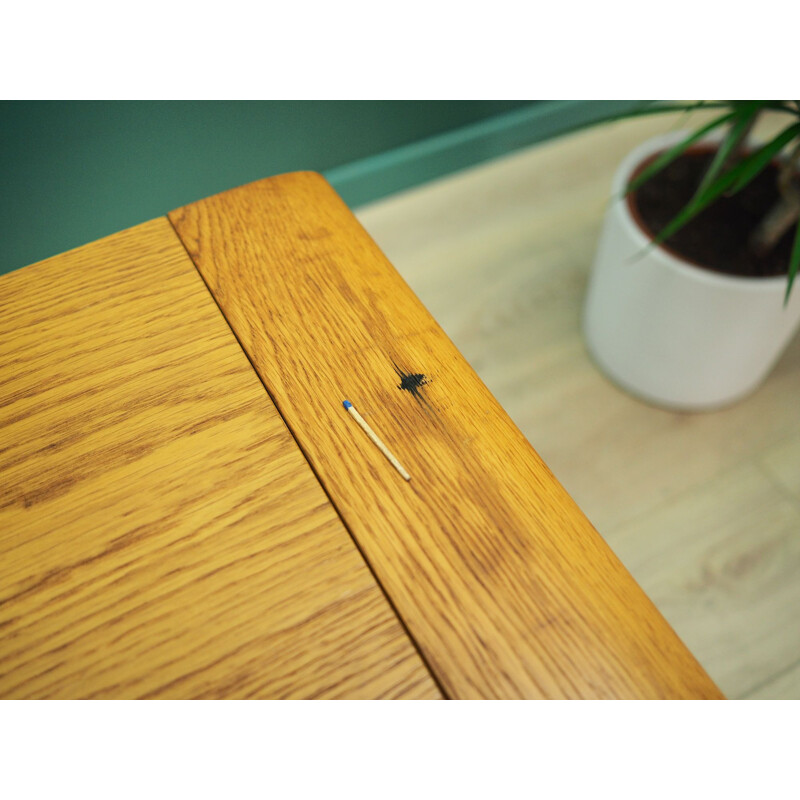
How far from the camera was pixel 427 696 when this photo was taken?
298mm

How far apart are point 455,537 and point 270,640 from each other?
11cm

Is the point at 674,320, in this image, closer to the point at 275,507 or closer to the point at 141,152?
the point at 275,507

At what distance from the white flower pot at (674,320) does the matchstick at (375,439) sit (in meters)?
0.65

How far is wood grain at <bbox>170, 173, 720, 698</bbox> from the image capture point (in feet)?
1.01

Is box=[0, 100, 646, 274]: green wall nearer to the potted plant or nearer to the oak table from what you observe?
the potted plant

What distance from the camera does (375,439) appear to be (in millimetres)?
373

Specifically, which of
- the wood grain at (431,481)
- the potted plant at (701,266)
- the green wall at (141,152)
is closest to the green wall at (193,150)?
the green wall at (141,152)

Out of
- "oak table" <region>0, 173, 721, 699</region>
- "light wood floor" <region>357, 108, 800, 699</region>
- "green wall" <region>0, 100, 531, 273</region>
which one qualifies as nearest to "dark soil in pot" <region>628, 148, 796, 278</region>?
"light wood floor" <region>357, 108, 800, 699</region>

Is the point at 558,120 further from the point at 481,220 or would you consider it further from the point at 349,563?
the point at 349,563

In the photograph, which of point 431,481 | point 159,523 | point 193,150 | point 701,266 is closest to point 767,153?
point 701,266

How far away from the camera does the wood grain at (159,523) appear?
310 millimetres

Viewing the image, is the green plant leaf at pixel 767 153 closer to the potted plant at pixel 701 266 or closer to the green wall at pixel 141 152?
the potted plant at pixel 701 266
